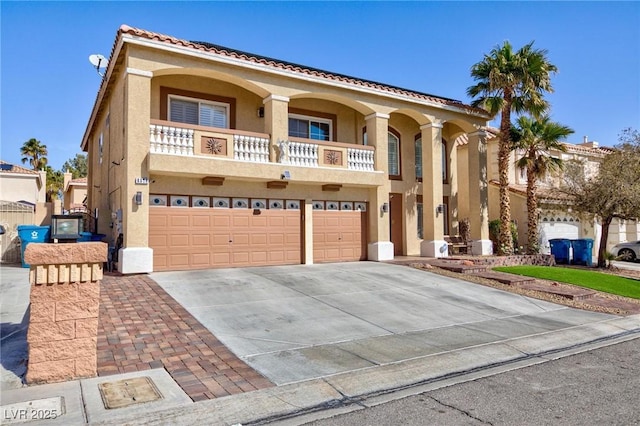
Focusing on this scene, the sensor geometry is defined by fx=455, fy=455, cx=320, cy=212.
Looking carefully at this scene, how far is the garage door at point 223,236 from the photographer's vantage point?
13.2 m

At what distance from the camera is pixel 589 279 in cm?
1473

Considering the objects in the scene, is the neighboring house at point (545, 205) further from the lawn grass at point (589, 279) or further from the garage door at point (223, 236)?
the garage door at point (223, 236)

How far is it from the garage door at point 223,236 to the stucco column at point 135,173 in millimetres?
649

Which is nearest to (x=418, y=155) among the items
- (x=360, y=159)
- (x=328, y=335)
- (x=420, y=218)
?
(x=420, y=218)

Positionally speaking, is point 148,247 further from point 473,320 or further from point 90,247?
point 473,320

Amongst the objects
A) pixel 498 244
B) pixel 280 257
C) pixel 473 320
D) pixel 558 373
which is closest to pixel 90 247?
pixel 558 373

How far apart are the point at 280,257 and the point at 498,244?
10322 mm

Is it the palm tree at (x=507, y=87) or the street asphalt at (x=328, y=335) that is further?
the palm tree at (x=507, y=87)

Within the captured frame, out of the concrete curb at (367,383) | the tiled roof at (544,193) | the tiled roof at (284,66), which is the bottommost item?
the concrete curb at (367,383)

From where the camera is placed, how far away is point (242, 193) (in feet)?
48.0

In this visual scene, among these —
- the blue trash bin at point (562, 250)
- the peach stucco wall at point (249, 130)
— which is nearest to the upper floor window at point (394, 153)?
the peach stucco wall at point (249, 130)

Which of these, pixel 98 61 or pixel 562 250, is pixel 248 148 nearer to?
pixel 98 61

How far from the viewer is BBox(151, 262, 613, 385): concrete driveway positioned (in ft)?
22.1

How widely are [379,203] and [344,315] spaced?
8509 millimetres
